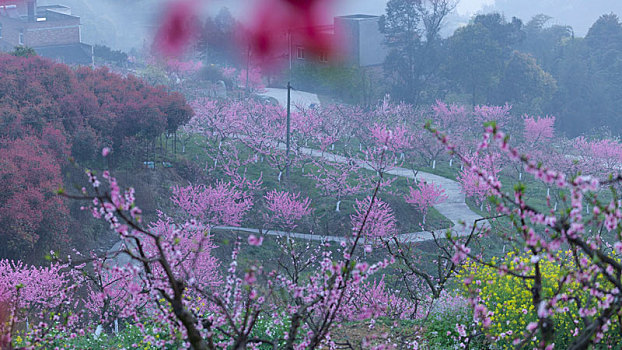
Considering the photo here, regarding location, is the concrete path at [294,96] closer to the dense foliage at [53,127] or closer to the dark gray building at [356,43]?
the dark gray building at [356,43]

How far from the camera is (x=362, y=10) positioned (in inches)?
5625

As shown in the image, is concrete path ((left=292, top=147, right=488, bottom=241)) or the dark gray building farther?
the dark gray building

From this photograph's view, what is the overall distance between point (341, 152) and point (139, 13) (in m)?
89.5

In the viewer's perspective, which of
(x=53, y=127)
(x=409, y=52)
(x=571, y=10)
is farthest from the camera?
(x=571, y=10)

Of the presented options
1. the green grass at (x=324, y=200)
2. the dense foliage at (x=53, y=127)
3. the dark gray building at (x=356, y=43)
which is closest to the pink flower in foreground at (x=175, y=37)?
the dark gray building at (x=356, y=43)

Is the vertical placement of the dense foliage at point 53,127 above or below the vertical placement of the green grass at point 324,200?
above

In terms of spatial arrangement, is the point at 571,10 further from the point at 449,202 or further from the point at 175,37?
the point at 449,202

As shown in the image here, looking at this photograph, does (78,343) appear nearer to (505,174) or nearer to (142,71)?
(505,174)

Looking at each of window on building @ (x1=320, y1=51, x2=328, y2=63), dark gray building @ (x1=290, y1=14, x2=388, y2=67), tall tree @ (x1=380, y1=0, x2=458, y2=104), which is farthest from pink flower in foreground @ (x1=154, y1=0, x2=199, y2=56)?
tall tree @ (x1=380, y1=0, x2=458, y2=104)

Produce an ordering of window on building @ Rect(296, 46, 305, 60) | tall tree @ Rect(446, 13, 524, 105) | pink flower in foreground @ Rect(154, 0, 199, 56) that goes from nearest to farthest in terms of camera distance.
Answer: tall tree @ Rect(446, 13, 524, 105), window on building @ Rect(296, 46, 305, 60), pink flower in foreground @ Rect(154, 0, 199, 56)

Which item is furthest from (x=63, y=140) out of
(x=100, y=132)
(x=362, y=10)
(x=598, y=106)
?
(x=362, y=10)

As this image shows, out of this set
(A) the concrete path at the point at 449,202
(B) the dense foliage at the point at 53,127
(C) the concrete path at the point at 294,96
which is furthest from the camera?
(C) the concrete path at the point at 294,96

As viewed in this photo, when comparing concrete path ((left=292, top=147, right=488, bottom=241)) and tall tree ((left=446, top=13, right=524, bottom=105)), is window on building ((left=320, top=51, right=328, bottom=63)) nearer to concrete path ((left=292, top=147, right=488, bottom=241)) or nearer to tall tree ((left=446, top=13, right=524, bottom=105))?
tall tree ((left=446, top=13, right=524, bottom=105))

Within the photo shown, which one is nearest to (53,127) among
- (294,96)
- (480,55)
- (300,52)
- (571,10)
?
(294,96)
